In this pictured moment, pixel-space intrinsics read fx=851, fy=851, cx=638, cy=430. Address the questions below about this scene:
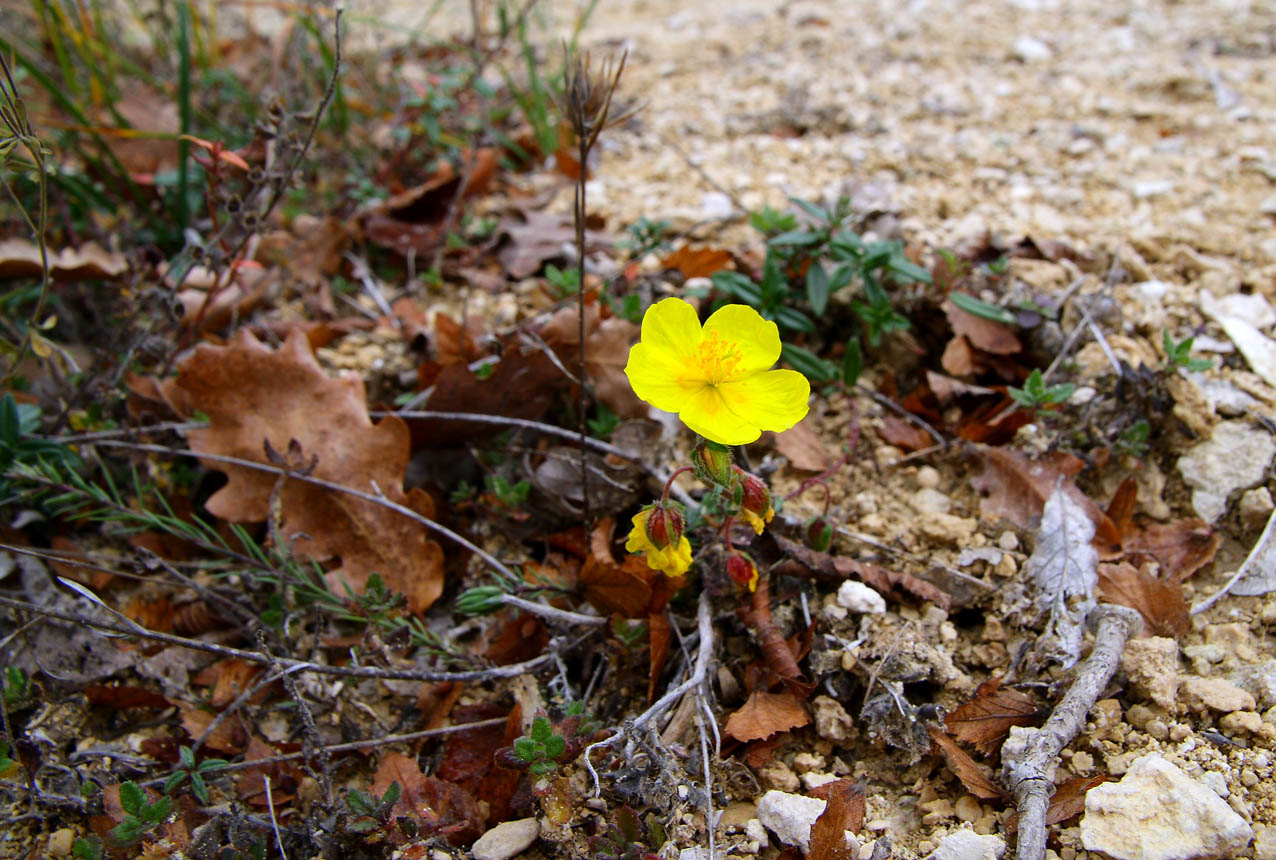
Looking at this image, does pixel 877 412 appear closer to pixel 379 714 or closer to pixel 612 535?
pixel 612 535

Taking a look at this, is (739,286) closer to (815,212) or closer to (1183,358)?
(815,212)

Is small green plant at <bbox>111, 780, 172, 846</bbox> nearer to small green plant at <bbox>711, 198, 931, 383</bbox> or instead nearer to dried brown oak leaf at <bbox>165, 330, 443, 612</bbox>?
dried brown oak leaf at <bbox>165, 330, 443, 612</bbox>

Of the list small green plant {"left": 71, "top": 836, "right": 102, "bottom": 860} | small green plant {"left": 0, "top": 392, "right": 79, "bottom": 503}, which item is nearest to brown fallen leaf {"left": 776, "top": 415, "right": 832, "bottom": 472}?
small green plant {"left": 71, "top": 836, "right": 102, "bottom": 860}

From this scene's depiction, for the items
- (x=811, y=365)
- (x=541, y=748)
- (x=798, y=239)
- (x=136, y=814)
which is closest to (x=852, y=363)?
(x=811, y=365)

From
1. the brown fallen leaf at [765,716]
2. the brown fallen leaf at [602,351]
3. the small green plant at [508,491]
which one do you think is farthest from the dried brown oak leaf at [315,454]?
the brown fallen leaf at [765,716]

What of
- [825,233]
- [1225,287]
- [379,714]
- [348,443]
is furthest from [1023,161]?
[379,714]
